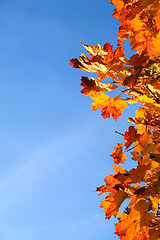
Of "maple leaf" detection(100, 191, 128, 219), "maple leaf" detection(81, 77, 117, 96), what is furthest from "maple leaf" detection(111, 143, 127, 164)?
"maple leaf" detection(81, 77, 117, 96)

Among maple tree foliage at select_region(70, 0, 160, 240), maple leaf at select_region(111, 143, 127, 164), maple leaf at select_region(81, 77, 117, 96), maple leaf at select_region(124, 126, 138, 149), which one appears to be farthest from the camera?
maple leaf at select_region(111, 143, 127, 164)

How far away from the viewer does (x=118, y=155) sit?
2.42 meters

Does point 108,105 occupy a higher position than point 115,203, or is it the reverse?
point 108,105

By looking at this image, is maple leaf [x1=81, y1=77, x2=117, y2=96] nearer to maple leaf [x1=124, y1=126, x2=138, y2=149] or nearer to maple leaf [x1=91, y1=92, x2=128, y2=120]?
maple leaf [x1=91, y1=92, x2=128, y2=120]

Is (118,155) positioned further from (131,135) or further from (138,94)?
(138,94)

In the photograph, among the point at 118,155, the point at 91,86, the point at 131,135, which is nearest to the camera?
the point at 91,86

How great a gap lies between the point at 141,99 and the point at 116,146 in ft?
2.39

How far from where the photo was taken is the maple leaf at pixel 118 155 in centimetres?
240

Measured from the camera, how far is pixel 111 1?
2.37 metres

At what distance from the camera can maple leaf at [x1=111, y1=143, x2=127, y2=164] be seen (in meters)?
2.40

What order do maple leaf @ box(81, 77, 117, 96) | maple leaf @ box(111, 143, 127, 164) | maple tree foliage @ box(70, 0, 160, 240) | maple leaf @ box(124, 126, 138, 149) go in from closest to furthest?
1. maple tree foliage @ box(70, 0, 160, 240)
2. maple leaf @ box(81, 77, 117, 96)
3. maple leaf @ box(124, 126, 138, 149)
4. maple leaf @ box(111, 143, 127, 164)

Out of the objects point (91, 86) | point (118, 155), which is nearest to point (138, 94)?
point (91, 86)

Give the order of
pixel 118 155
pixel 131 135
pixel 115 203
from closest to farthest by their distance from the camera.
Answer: pixel 115 203, pixel 131 135, pixel 118 155

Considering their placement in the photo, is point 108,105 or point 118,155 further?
point 118,155
